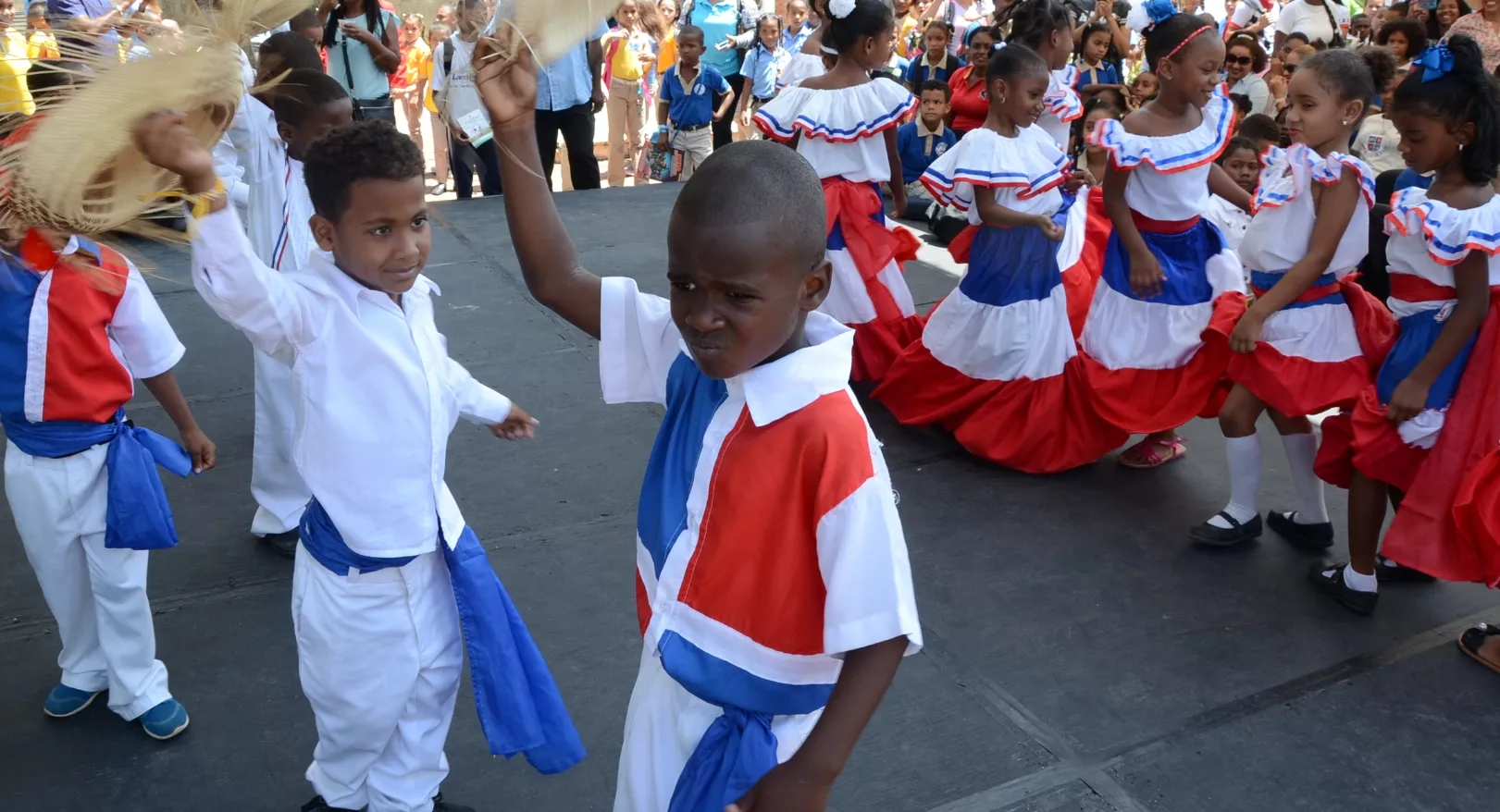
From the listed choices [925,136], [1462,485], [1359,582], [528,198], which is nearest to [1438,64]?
[1462,485]

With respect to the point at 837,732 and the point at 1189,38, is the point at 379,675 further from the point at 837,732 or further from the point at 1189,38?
the point at 1189,38

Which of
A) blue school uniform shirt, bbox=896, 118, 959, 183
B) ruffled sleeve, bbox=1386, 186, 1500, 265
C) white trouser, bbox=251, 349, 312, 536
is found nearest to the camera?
ruffled sleeve, bbox=1386, 186, 1500, 265

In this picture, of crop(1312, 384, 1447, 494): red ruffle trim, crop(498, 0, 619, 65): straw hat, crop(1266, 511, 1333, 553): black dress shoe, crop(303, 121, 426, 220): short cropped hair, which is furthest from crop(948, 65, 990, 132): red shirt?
crop(498, 0, 619, 65): straw hat

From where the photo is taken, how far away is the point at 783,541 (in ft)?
5.39

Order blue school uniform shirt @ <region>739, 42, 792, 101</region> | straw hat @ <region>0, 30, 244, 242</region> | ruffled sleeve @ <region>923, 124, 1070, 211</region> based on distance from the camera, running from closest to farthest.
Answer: straw hat @ <region>0, 30, 244, 242</region>
ruffled sleeve @ <region>923, 124, 1070, 211</region>
blue school uniform shirt @ <region>739, 42, 792, 101</region>

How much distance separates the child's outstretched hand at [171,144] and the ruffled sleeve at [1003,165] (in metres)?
3.32

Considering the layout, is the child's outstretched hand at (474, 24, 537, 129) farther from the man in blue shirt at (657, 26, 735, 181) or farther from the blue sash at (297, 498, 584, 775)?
the man in blue shirt at (657, 26, 735, 181)

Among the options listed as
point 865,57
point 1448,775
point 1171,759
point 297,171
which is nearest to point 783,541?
point 1171,759

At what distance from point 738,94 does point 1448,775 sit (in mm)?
8883

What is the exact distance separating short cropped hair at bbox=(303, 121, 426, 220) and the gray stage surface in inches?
5.3

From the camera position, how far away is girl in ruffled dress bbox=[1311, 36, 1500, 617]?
3217mm

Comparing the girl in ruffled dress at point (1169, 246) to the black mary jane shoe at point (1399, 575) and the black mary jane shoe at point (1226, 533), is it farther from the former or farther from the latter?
the black mary jane shoe at point (1399, 575)

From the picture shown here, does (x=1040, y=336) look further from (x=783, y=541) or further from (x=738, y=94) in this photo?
(x=738, y=94)

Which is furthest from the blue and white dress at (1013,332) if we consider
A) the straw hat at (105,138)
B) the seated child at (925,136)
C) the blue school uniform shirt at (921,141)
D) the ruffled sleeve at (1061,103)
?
the blue school uniform shirt at (921,141)
